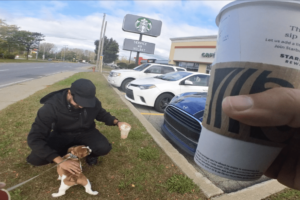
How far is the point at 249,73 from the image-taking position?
0.79 m

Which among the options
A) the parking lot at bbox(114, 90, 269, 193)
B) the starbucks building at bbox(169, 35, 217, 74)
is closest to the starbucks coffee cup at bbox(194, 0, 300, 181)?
the parking lot at bbox(114, 90, 269, 193)

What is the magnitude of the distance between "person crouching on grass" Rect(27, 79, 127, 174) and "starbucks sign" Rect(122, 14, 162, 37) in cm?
1744

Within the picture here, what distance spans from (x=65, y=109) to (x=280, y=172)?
221 cm

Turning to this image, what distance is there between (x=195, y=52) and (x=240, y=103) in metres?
26.7

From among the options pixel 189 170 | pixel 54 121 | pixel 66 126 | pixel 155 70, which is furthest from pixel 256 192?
pixel 155 70

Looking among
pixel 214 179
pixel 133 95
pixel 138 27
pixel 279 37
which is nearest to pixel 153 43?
pixel 138 27

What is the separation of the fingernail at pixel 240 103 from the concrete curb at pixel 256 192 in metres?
1.78

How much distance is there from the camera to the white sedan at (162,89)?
5.85m

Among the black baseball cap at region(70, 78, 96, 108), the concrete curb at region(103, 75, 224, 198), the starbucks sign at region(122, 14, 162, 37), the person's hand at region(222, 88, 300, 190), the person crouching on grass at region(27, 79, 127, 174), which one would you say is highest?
the starbucks sign at region(122, 14, 162, 37)

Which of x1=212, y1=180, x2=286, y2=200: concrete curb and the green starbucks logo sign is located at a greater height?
the green starbucks logo sign

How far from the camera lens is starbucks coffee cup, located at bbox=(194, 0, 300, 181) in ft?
2.53

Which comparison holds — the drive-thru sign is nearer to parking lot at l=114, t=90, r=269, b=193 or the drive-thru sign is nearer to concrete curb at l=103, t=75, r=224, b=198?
parking lot at l=114, t=90, r=269, b=193

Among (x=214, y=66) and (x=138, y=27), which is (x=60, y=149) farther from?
(x=138, y=27)

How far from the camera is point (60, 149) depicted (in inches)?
98.9
